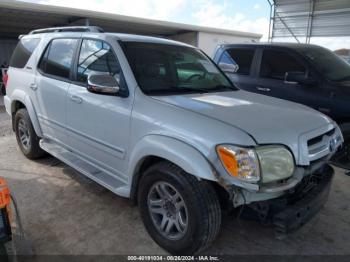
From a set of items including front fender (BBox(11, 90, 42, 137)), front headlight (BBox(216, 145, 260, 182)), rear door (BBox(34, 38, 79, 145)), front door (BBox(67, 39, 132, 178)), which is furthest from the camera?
front fender (BBox(11, 90, 42, 137))

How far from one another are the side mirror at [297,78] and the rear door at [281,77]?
0.21 ft

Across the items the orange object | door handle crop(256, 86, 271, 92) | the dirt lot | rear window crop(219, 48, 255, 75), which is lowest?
the dirt lot

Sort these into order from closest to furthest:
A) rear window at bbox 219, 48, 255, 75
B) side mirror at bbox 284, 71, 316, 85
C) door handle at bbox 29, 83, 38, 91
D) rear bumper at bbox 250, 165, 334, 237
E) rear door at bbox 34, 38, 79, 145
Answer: rear bumper at bbox 250, 165, 334, 237 < rear door at bbox 34, 38, 79, 145 < door handle at bbox 29, 83, 38, 91 < side mirror at bbox 284, 71, 316, 85 < rear window at bbox 219, 48, 255, 75

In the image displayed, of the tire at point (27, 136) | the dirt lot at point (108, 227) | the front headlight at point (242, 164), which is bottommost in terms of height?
the dirt lot at point (108, 227)

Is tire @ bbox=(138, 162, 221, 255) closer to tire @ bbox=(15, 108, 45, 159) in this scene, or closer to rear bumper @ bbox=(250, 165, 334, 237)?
rear bumper @ bbox=(250, 165, 334, 237)

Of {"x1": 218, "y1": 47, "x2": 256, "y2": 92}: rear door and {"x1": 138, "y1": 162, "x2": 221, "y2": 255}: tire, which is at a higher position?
{"x1": 218, "y1": 47, "x2": 256, "y2": 92}: rear door

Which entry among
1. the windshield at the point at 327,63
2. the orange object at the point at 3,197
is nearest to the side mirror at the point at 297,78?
the windshield at the point at 327,63

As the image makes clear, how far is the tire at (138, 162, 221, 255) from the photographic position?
2391 millimetres

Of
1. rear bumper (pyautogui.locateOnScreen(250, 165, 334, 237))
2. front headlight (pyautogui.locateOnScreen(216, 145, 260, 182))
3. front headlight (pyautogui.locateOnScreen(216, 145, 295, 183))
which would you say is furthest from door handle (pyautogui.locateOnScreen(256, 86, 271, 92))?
front headlight (pyautogui.locateOnScreen(216, 145, 260, 182))

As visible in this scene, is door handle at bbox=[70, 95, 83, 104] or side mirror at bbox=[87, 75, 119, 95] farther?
door handle at bbox=[70, 95, 83, 104]

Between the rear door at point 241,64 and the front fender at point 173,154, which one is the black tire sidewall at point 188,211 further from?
the rear door at point 241,64

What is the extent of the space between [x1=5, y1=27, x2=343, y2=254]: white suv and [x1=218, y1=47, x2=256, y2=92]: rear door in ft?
5.81

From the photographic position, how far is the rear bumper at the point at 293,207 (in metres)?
2.35

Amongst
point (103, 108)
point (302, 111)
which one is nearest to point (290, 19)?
point (302, 111)
